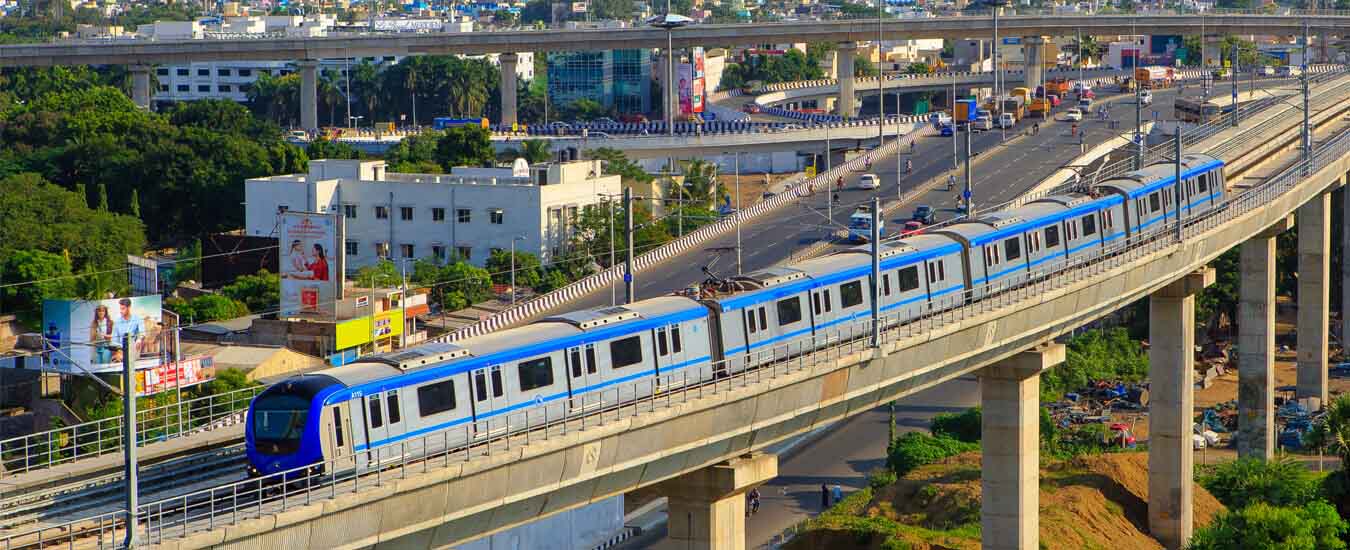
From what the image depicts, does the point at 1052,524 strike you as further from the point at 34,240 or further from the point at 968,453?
the point at 34,240

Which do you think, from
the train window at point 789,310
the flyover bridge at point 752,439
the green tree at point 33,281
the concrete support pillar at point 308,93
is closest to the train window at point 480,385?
the flyover bridge at point 752,439

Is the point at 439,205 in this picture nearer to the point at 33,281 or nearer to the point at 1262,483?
the point at 33,281

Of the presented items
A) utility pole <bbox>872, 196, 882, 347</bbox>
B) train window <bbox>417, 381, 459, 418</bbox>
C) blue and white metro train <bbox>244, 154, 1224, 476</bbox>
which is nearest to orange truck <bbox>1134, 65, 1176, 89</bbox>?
blue and white metro train <bbox>244, 154, 1224, 476</bbox>

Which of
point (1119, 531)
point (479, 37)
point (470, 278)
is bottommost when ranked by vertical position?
point (1119, 531)

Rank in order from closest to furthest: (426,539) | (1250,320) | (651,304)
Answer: (426,539) < (651,304) < (1250,320)

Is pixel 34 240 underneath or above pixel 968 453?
above

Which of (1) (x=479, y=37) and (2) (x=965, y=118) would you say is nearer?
(2) (x=965, y=118)

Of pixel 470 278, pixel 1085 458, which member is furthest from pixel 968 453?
pixel 470 278
